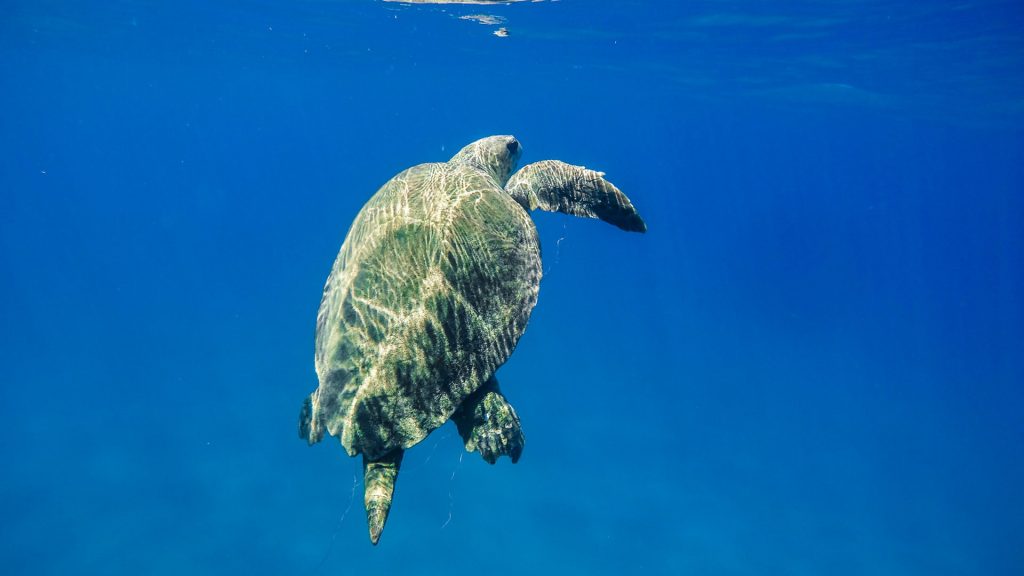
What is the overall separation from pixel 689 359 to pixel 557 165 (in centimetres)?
2242

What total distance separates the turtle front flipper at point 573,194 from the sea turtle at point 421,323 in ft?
4.43

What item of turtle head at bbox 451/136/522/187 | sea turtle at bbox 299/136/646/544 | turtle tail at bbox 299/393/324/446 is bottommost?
turtle tail at bbox 299/393/324/446

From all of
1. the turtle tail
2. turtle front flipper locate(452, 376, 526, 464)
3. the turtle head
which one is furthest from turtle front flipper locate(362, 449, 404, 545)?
the turtle head

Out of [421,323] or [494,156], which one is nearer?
[421,323]

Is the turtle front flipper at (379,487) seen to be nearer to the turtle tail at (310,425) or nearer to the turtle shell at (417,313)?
the turtle shell at (417,313)

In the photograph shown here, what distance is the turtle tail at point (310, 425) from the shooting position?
181 inches

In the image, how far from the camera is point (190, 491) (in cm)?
1423

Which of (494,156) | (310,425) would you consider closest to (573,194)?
(494,156)

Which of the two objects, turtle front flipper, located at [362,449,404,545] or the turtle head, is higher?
the turtle head

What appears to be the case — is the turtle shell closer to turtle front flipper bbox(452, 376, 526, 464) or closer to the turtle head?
turtle front flipper bbox(452, 376, 526, 464)

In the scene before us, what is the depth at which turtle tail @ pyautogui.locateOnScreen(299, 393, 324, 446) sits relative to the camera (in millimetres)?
4602

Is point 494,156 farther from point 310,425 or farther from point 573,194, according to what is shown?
point 310,425

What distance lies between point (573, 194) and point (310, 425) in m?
4.11

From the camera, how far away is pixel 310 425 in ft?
16.1
